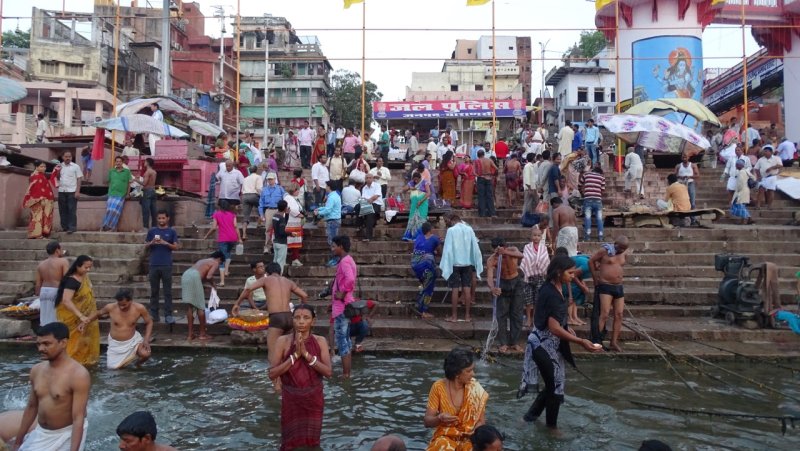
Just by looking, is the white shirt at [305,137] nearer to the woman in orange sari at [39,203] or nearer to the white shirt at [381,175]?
the white shirt at [381,175]

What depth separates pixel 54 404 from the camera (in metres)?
4.19

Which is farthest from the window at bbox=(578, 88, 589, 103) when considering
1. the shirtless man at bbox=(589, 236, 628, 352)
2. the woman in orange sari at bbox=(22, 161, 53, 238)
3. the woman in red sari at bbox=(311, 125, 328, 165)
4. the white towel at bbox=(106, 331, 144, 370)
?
the white towel at bbox=(106, 331, 144, 370)

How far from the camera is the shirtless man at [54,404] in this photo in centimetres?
415

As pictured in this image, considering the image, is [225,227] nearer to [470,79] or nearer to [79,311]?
[79,311]

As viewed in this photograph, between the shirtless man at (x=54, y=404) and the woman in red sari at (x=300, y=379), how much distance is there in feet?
4.33

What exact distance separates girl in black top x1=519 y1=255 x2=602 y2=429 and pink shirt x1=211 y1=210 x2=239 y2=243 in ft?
22.5

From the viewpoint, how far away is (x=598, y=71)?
4400 centimetres

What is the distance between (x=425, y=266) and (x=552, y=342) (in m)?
4.37

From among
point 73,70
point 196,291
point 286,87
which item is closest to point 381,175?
point 196,291

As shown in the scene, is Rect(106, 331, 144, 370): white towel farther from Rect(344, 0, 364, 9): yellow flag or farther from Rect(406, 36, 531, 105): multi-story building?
Rect(406, 36, 531, 105): multi-story building

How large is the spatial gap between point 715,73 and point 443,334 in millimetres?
39121

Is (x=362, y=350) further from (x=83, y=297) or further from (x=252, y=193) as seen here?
(x=252, y=193)

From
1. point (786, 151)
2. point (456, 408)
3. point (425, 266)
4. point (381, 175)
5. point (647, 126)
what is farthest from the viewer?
point (786, 151)

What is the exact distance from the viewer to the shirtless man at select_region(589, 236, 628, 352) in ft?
28.3
